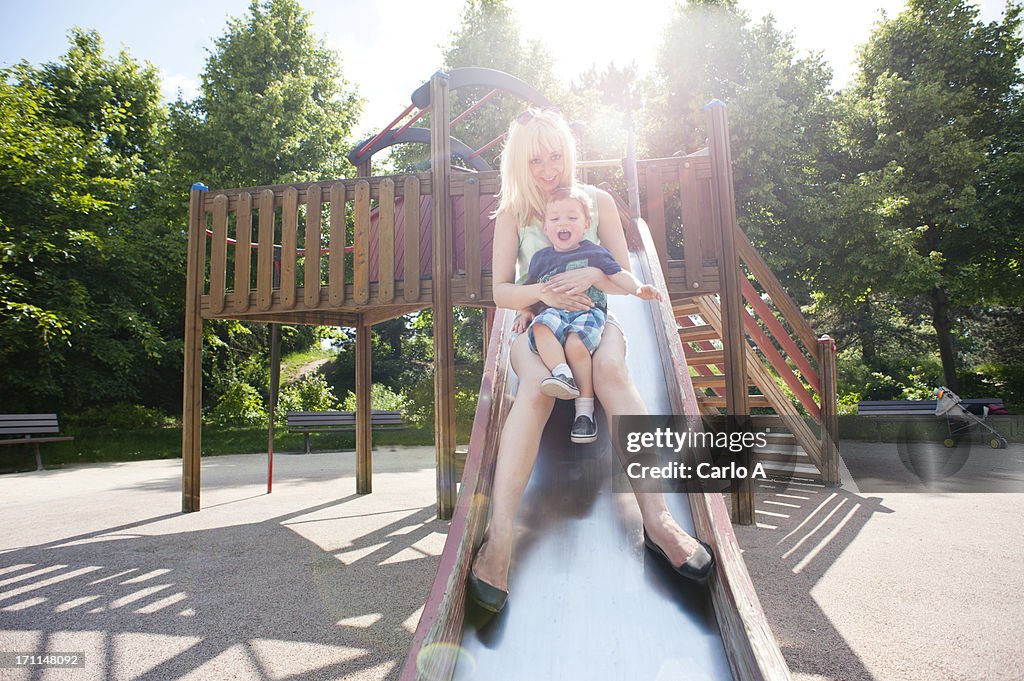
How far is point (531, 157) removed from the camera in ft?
→ 9.15

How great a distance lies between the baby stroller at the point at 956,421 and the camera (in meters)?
9.79

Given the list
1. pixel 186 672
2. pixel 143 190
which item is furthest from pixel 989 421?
pixel 143 190

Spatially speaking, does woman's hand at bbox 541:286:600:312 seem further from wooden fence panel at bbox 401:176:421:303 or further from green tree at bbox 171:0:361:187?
green tree at bbox 171:0:361:187

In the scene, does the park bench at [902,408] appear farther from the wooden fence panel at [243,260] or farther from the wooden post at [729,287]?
the wooden fence panel at [243,260]

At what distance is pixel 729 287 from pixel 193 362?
17.0ft

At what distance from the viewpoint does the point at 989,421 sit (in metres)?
11.2

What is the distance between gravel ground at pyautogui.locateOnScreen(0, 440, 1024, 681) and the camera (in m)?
2.50

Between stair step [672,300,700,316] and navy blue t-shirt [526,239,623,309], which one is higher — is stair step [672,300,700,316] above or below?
above

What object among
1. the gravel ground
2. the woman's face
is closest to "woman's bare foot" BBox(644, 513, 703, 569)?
the gravel ground

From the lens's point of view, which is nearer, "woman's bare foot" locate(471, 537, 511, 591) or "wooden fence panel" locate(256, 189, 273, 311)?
"woman's bare foot" locate(471, 537, 511, 591)

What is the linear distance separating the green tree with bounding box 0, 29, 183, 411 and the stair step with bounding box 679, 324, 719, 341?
1172 centimetres

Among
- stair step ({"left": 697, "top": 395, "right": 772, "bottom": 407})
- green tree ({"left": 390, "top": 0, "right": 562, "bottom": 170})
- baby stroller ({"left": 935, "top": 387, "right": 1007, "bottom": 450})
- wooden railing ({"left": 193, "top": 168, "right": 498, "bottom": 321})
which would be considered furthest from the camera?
green tree ({"left": 390, "top": 0, "right": 562, "bottom": 170})

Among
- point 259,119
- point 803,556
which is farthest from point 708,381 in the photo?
point 259,119

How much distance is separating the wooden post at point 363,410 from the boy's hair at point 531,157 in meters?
4.35
